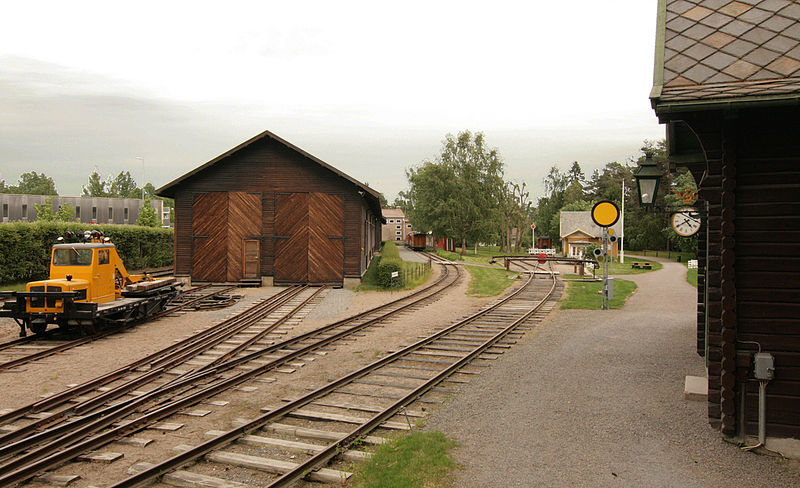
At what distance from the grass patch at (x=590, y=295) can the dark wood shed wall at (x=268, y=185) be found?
10.7 meters

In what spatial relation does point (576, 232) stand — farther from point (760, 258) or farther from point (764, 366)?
point (764, 366)

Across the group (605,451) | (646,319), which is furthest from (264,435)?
(646,319)

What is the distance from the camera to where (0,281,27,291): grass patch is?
23533 millimetres

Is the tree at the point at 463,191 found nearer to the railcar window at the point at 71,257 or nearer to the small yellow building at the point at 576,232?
the small yellow building at the point at 576,232

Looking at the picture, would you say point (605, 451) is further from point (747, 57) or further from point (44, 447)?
point (44, 447)

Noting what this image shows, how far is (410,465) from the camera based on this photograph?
6.10 m

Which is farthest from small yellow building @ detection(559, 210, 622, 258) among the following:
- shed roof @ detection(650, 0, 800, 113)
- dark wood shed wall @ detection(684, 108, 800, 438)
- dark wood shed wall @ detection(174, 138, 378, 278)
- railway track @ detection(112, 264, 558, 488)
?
dark wood shed wall @ detection(684, 108, 800, 438)

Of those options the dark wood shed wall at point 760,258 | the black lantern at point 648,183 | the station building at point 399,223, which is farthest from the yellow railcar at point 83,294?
the station building at point 399,223

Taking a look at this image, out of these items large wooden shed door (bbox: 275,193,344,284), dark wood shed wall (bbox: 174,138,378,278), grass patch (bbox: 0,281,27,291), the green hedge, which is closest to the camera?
grass patch (bbox: 0,281,27,291)

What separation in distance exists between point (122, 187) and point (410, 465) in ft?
486

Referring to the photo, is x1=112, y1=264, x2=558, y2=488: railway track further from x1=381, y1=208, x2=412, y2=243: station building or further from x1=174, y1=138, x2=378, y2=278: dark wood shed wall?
x1=381, y1=208, x2=412, y2=243: station building

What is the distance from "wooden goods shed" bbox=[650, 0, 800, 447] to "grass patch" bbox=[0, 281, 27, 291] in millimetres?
26782

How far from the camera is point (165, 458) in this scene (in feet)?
21.5

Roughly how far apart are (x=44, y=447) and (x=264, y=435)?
2644mm
